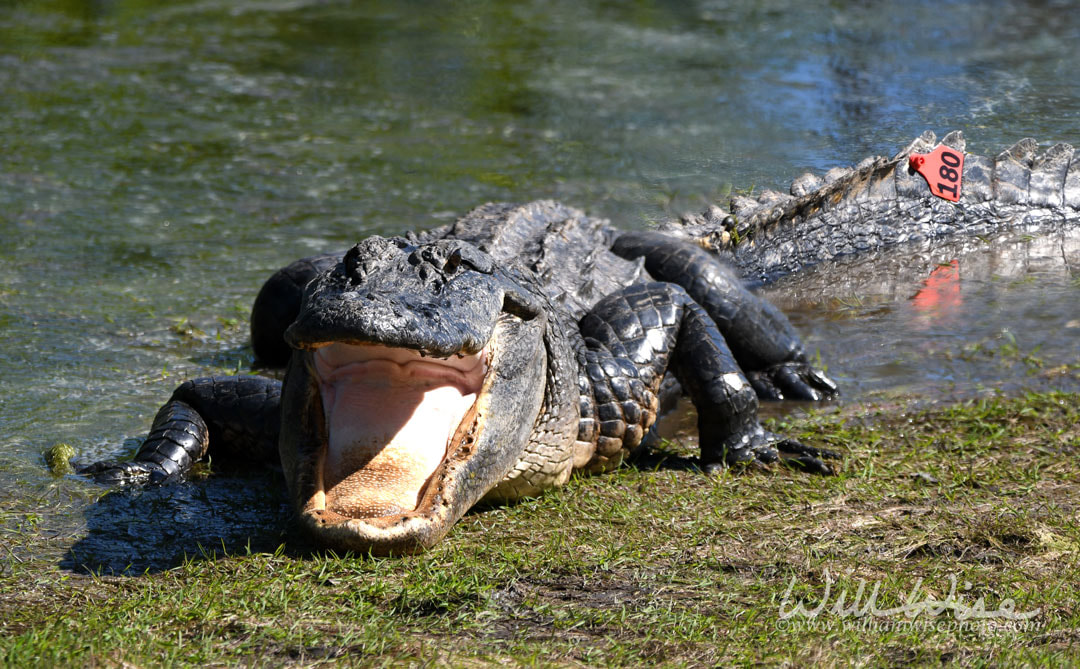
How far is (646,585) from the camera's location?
2.77m

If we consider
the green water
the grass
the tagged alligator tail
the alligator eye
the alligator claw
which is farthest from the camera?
the tagged alligator tail

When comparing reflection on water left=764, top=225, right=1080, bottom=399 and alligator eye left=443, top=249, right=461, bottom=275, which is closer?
alligator eye left=443, top=249, right=461, bottom=275

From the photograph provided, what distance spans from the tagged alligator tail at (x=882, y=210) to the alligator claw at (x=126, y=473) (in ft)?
11.6

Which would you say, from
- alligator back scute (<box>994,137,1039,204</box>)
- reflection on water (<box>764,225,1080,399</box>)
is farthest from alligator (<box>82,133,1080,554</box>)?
alligator back scute (<box>994,137,1039,204</box>)

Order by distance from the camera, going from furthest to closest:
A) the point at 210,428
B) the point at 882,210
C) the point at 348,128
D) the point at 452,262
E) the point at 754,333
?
the point at 348,128 → the point at 882,210 → the point at 754,333 → the point at 210,428 → the point at 452,262

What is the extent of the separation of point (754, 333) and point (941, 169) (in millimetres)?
2802

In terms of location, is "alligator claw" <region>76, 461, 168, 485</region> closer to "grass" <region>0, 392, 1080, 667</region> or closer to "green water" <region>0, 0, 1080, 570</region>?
"green water" <region>0, 0, 1080, 570</region>

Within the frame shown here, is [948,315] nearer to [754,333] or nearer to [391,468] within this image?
[754,333]

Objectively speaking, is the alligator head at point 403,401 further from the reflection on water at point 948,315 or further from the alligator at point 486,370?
the reflection on water at point 948,315

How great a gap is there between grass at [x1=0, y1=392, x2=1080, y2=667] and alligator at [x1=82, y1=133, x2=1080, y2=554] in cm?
17

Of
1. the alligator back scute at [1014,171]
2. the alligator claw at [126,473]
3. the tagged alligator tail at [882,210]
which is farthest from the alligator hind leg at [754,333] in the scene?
the alligator back scute at [1014,171]

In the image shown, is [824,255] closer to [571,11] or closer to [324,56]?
[324,56]

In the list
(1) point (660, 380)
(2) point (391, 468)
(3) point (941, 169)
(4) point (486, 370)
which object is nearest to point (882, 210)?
(3) point (941, 169)

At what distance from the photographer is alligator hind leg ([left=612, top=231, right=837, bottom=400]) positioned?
15.9 feet
